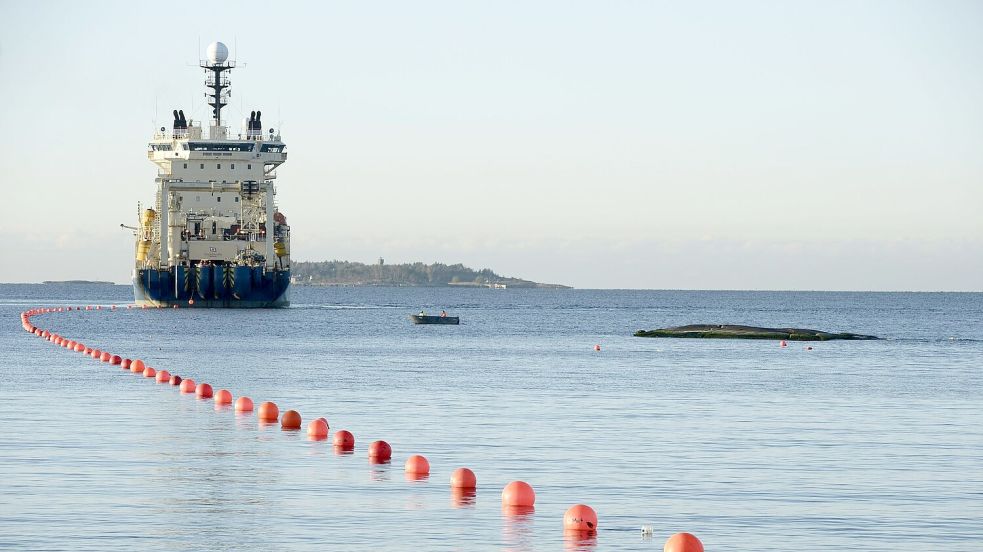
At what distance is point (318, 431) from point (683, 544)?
14353 millimetres

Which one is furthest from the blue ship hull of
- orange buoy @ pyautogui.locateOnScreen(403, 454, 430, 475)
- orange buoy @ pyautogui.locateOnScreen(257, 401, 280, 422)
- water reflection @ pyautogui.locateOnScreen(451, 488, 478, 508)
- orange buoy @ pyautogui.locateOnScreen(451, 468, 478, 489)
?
water reflection @ pyautogui.locateOnScreen(451, 488, 478, 508)

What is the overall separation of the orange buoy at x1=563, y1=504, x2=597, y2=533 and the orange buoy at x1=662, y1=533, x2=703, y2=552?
1997mm

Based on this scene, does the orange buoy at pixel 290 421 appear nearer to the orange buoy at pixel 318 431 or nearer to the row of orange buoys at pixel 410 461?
the row of orange buoys at pixel 410 461

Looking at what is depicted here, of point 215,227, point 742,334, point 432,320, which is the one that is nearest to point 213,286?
point 215,227

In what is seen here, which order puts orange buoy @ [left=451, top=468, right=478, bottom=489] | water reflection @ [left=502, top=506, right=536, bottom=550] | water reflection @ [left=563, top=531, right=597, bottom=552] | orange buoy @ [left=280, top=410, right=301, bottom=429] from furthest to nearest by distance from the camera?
orange buoy @ [left=280, top=410, right=301, bottom=429] → orange buoy @ [left=451, top=468, right=478, bottom=489] → water reflection @ [left=502, top=506, right=536, bottom=550] → water reflection @ [left=563, top=531, right=597, bottom=552]

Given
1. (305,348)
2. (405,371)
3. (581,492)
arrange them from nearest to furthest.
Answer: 1. (581,492)
2. (405,371)
3. (305,348)

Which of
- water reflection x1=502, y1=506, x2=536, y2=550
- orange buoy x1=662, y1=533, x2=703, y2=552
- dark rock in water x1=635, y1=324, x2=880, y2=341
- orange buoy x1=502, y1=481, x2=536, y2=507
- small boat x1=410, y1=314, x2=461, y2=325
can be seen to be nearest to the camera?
orange buoy x1=662, y1=533, x2=703, y2=552

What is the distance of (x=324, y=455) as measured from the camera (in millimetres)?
28344

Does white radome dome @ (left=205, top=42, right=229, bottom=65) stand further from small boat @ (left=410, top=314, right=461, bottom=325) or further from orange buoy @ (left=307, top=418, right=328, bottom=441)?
orange buoy @ (left=307, top=418, right=328, bottom=441)

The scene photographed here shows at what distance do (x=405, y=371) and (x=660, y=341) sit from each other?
33.2m

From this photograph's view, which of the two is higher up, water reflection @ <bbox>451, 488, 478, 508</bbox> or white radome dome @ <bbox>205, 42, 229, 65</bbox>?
white radome dome @ <bbox>205, 42, 229, 65</bbox>

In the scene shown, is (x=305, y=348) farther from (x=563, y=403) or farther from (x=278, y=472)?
(x=278, y=472)

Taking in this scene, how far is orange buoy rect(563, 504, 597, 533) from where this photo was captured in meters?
19.9

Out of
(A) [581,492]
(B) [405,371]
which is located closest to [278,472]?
(A) [581,492]
